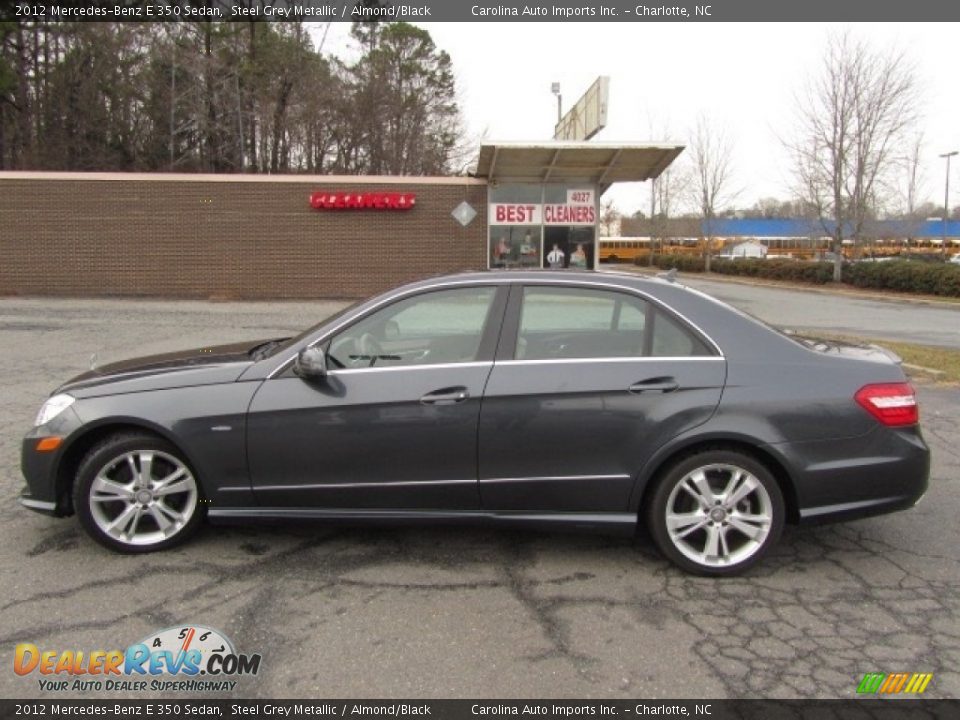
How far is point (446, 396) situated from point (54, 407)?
6.98ft

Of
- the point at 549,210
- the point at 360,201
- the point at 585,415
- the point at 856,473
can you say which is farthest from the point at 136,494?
the point at 549,210

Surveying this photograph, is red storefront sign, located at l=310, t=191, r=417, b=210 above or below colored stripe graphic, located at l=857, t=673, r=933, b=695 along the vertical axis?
above

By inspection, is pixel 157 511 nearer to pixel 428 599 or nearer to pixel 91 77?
pixel 428 599

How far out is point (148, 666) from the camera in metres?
2.68

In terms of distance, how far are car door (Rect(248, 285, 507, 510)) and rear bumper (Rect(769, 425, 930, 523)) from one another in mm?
1575

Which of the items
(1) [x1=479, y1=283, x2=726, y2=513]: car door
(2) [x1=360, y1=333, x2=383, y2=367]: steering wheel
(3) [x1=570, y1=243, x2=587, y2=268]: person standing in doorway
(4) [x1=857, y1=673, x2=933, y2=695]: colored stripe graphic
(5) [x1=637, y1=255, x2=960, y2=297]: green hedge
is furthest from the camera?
(5) [x1=637, y1=255, x2=960, y2=297]: green hedge

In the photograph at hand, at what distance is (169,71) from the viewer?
27.3 m

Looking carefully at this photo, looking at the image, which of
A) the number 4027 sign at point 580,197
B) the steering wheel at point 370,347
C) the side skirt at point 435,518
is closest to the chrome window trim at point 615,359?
the steering wheel at point 370,347

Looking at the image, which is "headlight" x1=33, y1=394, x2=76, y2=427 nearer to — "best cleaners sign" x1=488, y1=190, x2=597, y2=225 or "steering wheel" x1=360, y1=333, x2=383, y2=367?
"steering wheel" x1=360, y1=333, x2=383, y2=367

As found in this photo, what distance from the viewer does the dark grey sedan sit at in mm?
3326

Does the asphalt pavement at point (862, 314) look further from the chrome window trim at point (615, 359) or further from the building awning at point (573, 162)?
the chrome window trim at point (615, 359)

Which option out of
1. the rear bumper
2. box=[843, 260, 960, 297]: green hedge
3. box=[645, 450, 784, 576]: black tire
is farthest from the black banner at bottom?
box=[843, 260, 960, 297]: green hedge

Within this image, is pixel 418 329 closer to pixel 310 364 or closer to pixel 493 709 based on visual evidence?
pixel 310 364

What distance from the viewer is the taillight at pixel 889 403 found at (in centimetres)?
335
